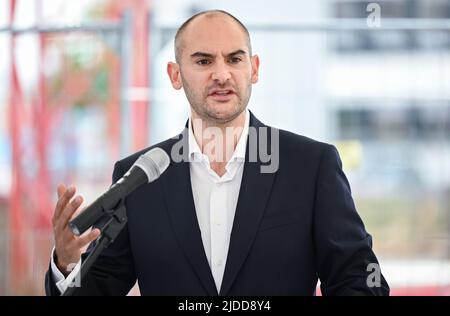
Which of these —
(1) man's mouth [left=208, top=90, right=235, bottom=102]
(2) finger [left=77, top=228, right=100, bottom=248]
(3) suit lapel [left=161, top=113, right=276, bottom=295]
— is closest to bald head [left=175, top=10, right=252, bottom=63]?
(1) man's mouth [left=208, top=90, right=235, bottom=102]

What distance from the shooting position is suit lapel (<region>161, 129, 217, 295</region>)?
4.90 ft

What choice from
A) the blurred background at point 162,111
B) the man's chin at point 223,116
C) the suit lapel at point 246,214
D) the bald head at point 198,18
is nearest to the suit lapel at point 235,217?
the suit lapel at point 246,214

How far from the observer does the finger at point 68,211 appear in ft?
4.18

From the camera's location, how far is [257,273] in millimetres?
1489

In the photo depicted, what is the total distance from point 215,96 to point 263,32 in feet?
8.87

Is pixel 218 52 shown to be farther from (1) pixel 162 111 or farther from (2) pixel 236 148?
(1) pixel 162 111

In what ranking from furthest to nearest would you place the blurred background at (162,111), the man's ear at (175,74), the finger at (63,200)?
the blurred background at (162,111), the man's ear at (175,74), the finger at (63,200)

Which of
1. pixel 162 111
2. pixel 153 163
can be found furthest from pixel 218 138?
pixel 162 111

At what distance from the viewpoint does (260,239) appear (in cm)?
150

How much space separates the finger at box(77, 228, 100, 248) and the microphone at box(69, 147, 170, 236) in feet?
0.14

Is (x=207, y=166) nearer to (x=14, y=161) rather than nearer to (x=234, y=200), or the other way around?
(x=234, y=200)

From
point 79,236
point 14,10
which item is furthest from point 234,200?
point 14,10

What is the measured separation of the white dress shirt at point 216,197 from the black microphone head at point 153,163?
0.98 feet

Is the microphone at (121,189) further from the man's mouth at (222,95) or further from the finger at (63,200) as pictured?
the man's mouth at (222,95)
